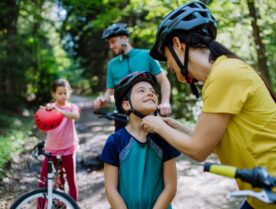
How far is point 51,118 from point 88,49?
26830mm

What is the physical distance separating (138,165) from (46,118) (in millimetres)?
2099

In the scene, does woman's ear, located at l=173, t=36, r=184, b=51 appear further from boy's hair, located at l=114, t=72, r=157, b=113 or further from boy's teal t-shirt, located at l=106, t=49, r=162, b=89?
boy's teal t-shirt, located at l=106, t=49, r=162, b=89

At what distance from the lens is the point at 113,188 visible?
2.84 metres

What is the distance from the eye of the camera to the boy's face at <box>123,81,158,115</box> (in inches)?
116

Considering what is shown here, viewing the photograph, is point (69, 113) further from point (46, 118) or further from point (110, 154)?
point (110, 154)

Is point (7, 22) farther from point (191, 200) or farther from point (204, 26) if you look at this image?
point (204, 26)

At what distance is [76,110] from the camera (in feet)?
17.6

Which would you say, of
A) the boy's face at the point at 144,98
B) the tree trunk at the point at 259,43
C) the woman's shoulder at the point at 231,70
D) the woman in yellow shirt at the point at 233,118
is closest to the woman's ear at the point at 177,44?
the woman in yellow shirt at the point at 233,118

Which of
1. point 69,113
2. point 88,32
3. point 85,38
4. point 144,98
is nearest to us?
point 144,98

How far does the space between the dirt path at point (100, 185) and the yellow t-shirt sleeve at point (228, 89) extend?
4.01 metres

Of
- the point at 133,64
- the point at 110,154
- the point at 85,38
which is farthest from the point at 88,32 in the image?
the point at 110,154

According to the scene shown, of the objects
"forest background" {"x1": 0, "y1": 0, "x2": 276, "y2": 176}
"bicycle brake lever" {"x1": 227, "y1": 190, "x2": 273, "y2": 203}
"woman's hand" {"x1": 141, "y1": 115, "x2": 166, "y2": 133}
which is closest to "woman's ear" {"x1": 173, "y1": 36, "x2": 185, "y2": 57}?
"woman's hand" {"x1": 141, "y1": 115, "x2": 166, "y2": 133}

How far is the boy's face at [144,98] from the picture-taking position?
2939 mm

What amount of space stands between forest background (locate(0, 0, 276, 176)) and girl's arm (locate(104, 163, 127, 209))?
6.57 ft
